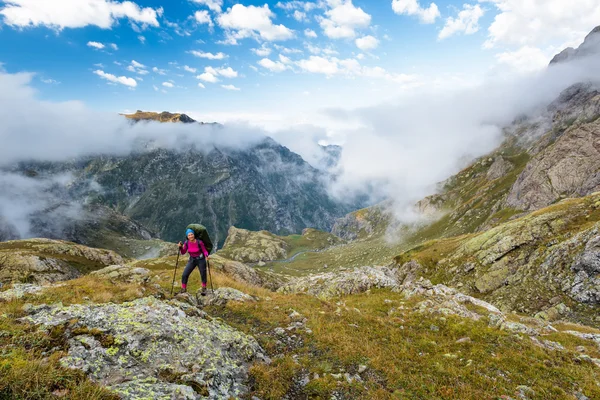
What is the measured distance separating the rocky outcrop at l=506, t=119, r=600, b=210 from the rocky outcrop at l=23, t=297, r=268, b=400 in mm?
209967

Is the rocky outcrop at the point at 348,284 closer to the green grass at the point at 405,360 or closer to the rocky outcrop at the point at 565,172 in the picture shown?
the green grass at the point at 405,360

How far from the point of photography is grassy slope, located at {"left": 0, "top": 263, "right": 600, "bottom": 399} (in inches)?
324

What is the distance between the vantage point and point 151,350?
11133mm

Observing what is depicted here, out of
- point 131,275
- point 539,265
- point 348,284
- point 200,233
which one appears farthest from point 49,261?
point 539,265

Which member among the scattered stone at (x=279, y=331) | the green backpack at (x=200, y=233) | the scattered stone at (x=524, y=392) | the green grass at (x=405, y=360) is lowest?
the scattered stone at (x=279, y=331)

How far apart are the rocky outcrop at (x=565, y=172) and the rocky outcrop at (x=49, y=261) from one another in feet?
794

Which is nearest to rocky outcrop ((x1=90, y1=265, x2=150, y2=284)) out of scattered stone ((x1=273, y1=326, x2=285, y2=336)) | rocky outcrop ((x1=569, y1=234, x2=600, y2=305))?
scattered stone ((x1=273, y1=326, x2=285, y2=336))

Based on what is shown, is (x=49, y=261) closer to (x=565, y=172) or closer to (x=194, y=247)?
(x=194, y=247)

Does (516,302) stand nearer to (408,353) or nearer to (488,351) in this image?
(488,351)

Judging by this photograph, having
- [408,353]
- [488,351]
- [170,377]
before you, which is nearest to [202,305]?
[170,377]

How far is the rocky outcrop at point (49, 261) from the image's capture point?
107 m

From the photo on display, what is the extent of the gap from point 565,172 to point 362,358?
22775 cm

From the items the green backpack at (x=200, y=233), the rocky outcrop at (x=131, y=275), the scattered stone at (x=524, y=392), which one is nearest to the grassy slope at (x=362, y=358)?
the scattered stone at (x=524, y=392)

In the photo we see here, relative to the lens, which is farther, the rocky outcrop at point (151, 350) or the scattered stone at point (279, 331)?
the scattered stone at point (279, 331)
